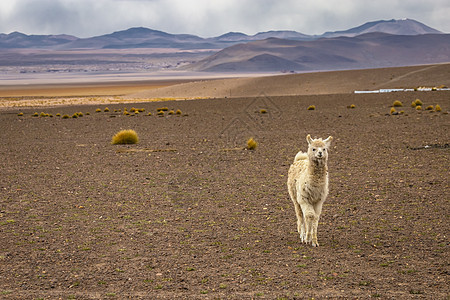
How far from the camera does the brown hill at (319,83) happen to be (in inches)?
2411

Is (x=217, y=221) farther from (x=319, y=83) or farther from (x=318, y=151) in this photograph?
(x=319, y=83)

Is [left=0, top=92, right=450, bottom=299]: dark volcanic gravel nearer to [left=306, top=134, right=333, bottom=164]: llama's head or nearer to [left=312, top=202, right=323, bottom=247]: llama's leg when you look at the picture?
[left=312, top=202, right=323, bottom=247]: llama's leg

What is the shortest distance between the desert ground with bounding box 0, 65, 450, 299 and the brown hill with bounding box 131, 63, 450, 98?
41336mm

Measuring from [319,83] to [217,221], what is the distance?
61.0 m

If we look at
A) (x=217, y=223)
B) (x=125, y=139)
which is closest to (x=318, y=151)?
(x=217, y=223)

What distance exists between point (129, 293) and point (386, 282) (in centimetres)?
294

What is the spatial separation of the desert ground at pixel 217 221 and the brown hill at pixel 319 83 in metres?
41.3

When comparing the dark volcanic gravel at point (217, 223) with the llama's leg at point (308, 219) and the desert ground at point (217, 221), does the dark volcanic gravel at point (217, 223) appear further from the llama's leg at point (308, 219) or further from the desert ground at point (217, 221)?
the llama's leg at point (308, 219)

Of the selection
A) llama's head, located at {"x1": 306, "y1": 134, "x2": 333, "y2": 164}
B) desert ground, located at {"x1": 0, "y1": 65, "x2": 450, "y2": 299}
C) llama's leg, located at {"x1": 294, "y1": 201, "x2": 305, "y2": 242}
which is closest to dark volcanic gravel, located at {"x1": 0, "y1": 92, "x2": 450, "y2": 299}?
desert ground, located at {"x1": 0, "y1": 65, "x2": 450, "y2": 299}

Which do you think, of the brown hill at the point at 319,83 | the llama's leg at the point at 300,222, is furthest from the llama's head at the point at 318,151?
the brown hill at the point at 319,83

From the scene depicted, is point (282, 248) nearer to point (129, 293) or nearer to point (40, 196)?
point (129, 293)

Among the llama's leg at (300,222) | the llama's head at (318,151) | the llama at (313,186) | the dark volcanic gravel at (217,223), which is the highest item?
the llama's head at (318,151)

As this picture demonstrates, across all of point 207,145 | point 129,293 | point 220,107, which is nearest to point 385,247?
point 129,293

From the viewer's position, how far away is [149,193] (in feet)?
38.5
